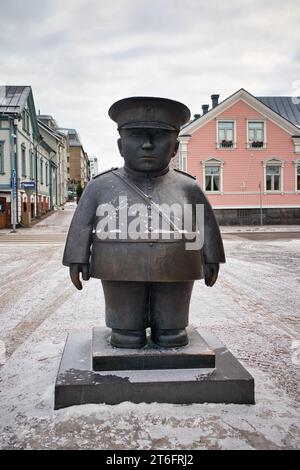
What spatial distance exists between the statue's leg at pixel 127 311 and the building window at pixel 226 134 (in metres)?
23.0

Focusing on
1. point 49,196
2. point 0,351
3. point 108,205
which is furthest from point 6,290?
point 49,196

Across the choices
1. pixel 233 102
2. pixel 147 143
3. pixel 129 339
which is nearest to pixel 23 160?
pixel 233 102

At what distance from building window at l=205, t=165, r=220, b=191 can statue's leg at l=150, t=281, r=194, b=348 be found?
73.5ft

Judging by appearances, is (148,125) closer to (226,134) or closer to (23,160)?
(226,134)

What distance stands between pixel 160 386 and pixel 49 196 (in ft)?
111

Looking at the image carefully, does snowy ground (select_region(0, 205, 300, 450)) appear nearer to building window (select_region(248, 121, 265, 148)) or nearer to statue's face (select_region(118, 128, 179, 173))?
statue's face (select_region(118, 128, 179, 173))

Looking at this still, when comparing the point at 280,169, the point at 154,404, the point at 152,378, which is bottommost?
the point at 154,404

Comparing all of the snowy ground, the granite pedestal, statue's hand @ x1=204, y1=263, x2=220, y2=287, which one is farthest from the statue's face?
the snowy ground

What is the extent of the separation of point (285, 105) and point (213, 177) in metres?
10.2

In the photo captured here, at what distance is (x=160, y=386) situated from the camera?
2623 millimetres

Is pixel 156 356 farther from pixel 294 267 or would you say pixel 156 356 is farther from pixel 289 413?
pixel 294 267

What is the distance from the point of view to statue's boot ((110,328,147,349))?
293cm

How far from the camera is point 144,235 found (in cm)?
277

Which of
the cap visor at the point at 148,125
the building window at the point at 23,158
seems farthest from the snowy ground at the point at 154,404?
the building window at the point at 23,158
